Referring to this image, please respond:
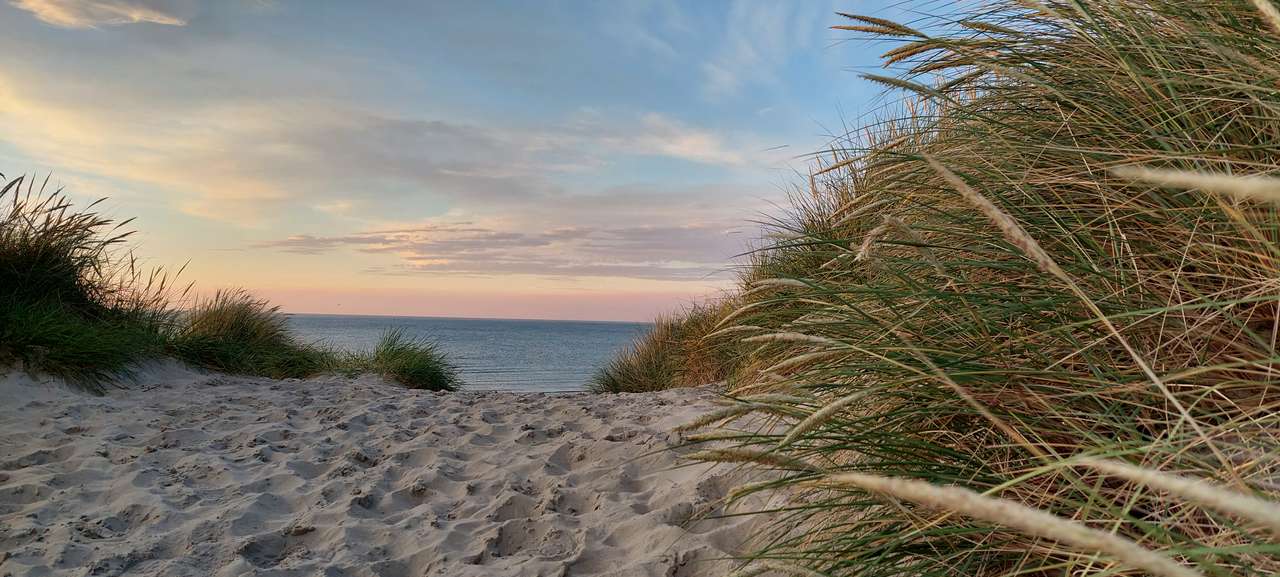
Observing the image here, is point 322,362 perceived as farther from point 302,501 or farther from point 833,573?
point 833,573

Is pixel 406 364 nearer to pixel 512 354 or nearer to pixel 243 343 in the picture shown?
pixel 243 343

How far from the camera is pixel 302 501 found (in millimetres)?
3541

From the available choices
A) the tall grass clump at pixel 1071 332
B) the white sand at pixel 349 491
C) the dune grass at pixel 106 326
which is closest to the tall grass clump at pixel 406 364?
the dune grass at pixel 106 326

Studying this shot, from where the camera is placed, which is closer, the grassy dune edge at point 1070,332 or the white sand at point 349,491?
the grassy dune edge at point 1070,332

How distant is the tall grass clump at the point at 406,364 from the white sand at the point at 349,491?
10.7 feet

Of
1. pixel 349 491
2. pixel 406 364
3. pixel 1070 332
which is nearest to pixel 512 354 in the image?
pixel 406 364

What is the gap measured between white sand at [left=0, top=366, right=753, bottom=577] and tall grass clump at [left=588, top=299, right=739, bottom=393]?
1880 mm

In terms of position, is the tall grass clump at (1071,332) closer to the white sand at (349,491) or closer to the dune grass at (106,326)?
the white sand at (349,491)

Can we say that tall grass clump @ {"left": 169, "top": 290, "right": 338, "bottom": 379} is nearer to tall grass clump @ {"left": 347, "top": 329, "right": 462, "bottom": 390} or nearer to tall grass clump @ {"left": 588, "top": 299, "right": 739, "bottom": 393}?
tall grass clump @ {"left": 347, "top": 329, "right": 462, "bottom": 390}

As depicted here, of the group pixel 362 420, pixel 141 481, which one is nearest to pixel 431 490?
pixel 141 481

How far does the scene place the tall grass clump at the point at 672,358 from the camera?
761 centimetres

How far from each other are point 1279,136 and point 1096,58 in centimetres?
51

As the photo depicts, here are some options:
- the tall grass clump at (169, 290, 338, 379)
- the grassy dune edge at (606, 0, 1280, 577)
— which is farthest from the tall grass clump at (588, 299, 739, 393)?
the grassy dune edge at (606, 0, 1280, 577)

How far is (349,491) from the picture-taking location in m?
3.62
